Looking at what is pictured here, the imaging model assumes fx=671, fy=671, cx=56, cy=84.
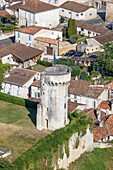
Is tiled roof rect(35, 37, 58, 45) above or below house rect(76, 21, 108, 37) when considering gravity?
above

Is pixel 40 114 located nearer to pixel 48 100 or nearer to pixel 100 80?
pixel 48 100

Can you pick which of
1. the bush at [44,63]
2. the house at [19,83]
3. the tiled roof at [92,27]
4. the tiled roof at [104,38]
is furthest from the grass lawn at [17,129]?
the tiled roof at [92,27]

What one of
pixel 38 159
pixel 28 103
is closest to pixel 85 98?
pixel 28 103

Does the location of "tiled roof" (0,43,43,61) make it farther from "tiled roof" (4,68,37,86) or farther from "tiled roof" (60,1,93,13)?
"tiled roof" (60,1,93,13)

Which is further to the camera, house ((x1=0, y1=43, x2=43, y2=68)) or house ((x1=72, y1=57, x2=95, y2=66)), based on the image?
house ((x1=72, y1=57, x2=95, y2=66))

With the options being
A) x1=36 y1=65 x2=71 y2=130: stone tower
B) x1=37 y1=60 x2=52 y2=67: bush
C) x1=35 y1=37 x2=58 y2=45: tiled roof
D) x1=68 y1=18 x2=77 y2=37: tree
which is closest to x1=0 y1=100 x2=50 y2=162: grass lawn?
x1=36 y1=65 x2=71 y2=130: stone tower

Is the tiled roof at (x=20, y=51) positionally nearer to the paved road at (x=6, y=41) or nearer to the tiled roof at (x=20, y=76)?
the paved road at (x=6, y=41)
